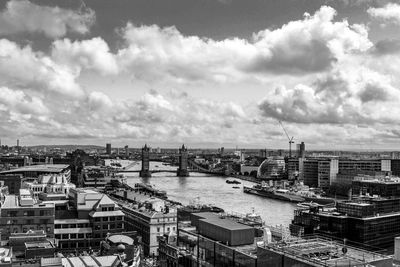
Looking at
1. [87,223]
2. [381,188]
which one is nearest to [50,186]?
[87,223]

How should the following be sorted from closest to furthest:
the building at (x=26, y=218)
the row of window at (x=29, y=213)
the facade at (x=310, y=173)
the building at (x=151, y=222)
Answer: the building at (x=26, y=218) < the row of window at (x=29, y=213) < the building at (x=151, y=222) < the facade at (x=310, y=173)

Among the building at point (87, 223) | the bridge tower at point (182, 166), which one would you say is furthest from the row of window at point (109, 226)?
the bridge tower at point (182, 166)

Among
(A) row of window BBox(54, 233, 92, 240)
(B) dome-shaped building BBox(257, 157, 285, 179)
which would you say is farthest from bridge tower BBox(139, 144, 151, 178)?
(A) row of window BBox(54, 233, 92, 240)

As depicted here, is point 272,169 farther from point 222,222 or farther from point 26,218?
point 222,222

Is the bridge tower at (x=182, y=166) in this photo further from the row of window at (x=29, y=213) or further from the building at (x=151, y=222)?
the row of window at (x=29, y=213)

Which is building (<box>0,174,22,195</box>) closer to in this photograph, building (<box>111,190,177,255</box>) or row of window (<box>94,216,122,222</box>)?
building (<box>111,190,177,255</box>)
